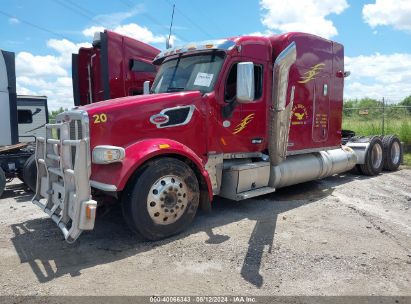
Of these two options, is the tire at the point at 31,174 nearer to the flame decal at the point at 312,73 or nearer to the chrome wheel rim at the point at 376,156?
the flame decal at the point at 312,73

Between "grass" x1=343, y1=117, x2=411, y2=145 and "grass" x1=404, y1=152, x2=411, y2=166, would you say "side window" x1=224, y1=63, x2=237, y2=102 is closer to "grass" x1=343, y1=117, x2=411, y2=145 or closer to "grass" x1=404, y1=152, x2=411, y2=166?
"grass" x1=404, y1=152, x2=411, y2=166

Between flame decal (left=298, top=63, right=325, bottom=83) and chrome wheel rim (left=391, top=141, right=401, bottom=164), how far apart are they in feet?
15.3

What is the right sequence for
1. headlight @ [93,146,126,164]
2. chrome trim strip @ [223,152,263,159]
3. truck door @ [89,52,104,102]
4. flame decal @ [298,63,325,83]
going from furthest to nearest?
truck door @ [89,52,104,102]
flame decal @ [298,63,325,83]
chrome trim strip @ [223,152,263,159]
headlight @ [93,146,126,164]

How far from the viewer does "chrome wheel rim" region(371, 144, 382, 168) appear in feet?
34.2

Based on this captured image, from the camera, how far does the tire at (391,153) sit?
1086cm

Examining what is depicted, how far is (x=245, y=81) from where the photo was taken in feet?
18.2

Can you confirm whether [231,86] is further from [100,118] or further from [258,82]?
[100,118]

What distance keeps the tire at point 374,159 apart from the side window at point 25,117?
1074 cm

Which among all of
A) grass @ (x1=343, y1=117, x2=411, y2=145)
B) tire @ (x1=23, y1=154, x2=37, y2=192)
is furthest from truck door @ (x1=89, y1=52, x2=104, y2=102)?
grass @ (x1=343, y1=117, x2=411, y2=145)

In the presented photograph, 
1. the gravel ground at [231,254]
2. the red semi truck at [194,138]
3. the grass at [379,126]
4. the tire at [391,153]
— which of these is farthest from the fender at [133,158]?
the grass at [379,126]

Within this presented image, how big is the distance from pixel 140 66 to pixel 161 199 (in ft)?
14.6

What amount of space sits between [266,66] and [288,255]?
3337mm

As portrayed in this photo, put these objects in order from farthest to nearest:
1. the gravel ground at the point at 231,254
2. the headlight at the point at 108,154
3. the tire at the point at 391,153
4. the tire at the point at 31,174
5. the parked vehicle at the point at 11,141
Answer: the tire at the point at 391,153, the parked vehicle at the point at 11,141, the tire at the point at 31,174, the headlight at the point at 108,154, the gravel ground at the point at 231,254

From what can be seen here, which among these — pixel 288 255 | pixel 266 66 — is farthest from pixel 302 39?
pixel 288 255
